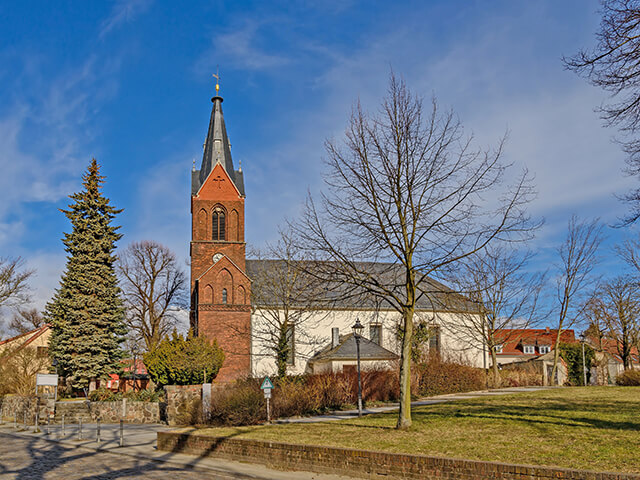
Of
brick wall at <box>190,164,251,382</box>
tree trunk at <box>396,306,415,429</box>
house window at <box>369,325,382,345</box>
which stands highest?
brick wall at <box>190,164,251,382</box>

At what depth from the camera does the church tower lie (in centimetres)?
4131

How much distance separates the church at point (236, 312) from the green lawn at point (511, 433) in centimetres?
1892

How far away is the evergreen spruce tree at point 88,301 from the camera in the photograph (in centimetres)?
3256

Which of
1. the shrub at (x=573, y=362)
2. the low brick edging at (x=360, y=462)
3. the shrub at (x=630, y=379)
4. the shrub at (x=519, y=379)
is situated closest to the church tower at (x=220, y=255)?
the shrub at (x=519, y=379)

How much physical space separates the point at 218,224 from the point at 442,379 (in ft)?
75.6

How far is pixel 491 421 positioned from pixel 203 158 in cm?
3879

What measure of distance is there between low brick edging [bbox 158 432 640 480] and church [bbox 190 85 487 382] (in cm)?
2111

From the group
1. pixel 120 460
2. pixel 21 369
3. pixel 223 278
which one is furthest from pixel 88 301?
pixel 120 460

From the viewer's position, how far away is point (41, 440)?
21.0 m

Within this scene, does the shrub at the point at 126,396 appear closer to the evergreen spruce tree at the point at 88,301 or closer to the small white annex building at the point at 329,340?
the evergreen spruce tree at the point at 88,301

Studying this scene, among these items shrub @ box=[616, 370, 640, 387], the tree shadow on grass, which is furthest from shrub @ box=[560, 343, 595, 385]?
the tree shadow on grass

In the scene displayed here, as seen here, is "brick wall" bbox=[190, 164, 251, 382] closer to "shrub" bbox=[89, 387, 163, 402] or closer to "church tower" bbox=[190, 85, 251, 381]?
"church tower" bbox=[190, 85, 251, 381]

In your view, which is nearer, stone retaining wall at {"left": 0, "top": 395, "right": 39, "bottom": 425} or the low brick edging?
the low brick edging

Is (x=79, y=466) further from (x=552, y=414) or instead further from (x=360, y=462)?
(x=552, y=414)
